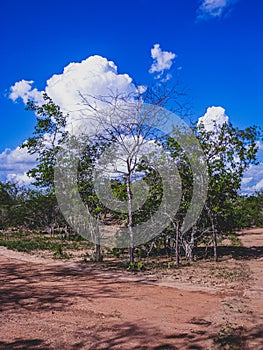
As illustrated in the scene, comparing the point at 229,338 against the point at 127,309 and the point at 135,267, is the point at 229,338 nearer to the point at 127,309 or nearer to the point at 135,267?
the point at 127,309

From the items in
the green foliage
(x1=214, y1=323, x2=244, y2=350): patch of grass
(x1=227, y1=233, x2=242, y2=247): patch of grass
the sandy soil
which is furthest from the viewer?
(x1=227, y1=233, x2=242, y2=247): patch of grass

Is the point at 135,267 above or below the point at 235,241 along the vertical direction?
below

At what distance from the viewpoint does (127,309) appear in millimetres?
5891

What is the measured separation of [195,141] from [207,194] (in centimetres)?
176

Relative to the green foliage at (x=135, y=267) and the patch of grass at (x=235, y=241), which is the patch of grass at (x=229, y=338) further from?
the patch of grass at (x=235, y=241)

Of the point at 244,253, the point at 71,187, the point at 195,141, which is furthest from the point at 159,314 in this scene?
the point at 244,253

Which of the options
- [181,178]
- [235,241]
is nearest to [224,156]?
[181,178]

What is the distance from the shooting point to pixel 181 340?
445 cm

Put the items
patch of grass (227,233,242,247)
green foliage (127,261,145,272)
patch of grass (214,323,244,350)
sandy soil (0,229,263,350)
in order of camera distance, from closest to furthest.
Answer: patch of grass (214,323,244,350) < sandy soil (0,229,263,350) < green foliage (127,261,145,272) < patch of grass (227,233,242,247)

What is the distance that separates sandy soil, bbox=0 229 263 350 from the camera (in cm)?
446

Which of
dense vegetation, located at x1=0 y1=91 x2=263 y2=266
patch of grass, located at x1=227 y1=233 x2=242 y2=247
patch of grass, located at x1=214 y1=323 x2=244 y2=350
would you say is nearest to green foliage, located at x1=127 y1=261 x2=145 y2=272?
dense vegetation, located at x1=0 y1=91 x2=263 y2=266

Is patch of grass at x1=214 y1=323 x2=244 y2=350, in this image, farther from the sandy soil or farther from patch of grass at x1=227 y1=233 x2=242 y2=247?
patch of grass at x1=227 y1=233 x2=242 y2=247

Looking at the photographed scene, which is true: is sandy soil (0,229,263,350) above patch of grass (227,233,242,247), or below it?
below

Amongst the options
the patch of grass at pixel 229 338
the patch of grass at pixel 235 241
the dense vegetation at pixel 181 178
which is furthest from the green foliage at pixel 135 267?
the patch of grass at pixel 235 241
